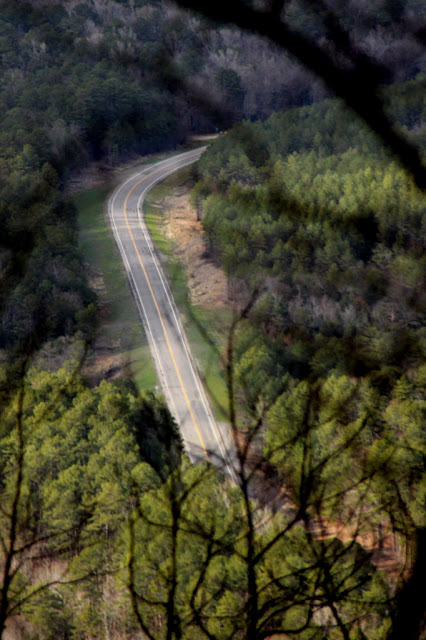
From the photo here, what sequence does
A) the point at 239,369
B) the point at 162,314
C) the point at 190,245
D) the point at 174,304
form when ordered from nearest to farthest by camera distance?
the point at 239,369 < the point at 162,314 < the point at 174,304 < the point at 190,245

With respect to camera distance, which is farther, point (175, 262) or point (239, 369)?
point (175, 262)

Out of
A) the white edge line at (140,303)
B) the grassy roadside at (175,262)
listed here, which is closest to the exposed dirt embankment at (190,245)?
the grassy roadside at (175,262)

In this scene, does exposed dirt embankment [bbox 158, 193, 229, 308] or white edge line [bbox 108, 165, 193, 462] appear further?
exposed dirt embankment [bbox 158, 193, 229, 308]

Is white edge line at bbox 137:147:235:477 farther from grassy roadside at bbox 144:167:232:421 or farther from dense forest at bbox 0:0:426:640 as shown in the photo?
dense forest at bbox 0:0:426:640

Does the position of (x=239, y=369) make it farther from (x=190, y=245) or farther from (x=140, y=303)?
(x=190, y=245)

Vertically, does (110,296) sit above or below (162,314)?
above

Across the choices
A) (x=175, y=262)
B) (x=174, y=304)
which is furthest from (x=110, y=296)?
(x=175, y=262)

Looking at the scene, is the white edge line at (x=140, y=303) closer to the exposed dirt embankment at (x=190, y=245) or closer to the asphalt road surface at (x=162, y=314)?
the asphalt road surface at (x=162, y=314)

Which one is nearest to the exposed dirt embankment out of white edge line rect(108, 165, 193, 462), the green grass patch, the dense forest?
the dense forest
